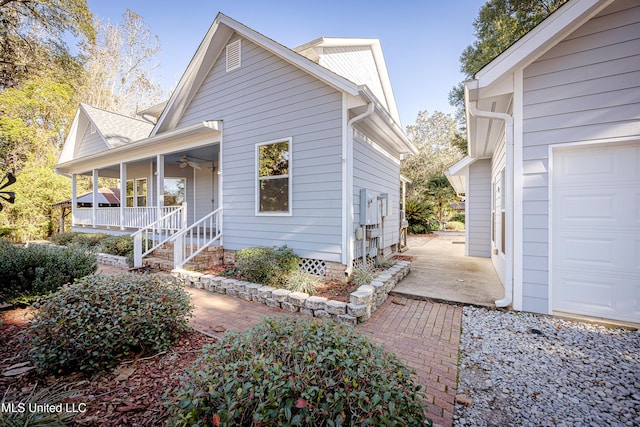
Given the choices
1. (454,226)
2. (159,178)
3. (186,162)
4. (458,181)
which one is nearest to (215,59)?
(186,162)

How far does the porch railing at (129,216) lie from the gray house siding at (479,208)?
9.00 meters

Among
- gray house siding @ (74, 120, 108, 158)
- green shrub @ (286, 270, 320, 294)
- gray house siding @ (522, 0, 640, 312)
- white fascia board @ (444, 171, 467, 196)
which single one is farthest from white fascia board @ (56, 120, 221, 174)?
white fascia board @ (444, 171, 467, 196)

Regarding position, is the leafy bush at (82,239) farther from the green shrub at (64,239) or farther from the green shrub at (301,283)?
the green shrub at (301,283)

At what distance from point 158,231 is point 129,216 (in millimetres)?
2881

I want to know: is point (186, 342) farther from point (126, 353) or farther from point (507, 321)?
point (507, 321)

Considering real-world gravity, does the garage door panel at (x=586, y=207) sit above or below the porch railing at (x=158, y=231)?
above

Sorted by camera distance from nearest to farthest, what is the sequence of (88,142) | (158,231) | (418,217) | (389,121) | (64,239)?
(389,121) → (158,231) → (64,239) → (88,142) → (418,217)

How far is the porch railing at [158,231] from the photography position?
21.5ft

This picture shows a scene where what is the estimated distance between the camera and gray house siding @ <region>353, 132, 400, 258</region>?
5.54 metres

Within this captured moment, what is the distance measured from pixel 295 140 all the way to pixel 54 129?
1726cm

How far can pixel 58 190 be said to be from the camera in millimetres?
13773

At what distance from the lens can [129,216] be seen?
31.4ft

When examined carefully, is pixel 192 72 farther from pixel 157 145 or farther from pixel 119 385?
pixel 119 385

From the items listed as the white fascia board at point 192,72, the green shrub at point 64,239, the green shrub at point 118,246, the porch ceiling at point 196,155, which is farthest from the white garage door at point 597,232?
the green shrub at point 64,239
